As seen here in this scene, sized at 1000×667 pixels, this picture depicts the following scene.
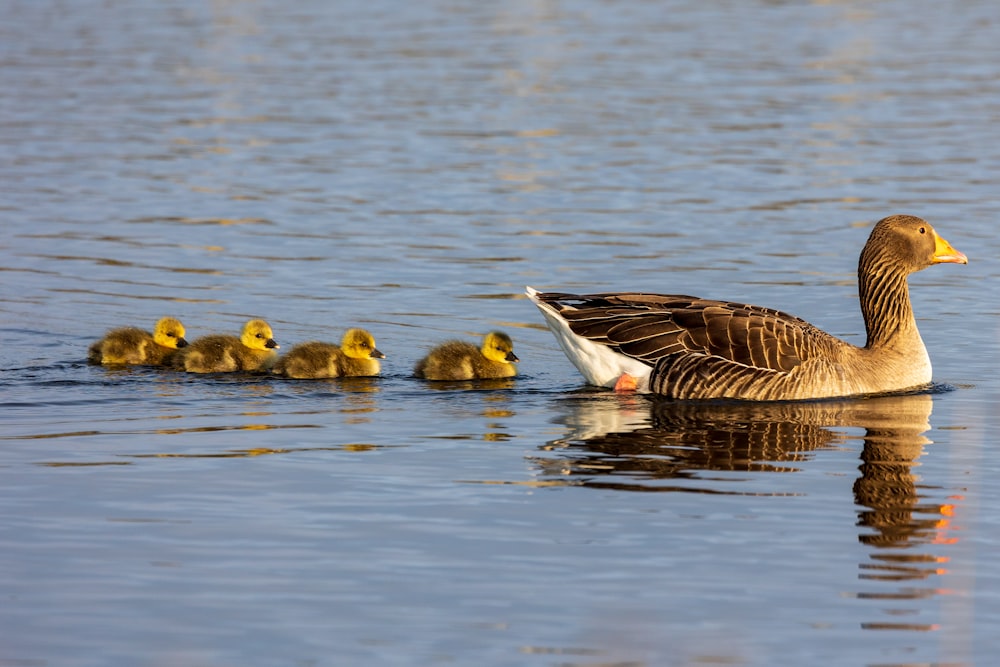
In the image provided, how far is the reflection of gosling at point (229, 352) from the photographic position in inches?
529

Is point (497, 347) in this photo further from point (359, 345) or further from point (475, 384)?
point (359, 345)

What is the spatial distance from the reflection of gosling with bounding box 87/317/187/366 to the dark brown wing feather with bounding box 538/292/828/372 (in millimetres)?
3135

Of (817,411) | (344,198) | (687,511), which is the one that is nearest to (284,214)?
(344,198)

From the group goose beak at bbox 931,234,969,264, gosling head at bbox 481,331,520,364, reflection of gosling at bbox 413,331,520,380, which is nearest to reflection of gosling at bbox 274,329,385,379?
reflection of gosling at bbox 413,331,520,380

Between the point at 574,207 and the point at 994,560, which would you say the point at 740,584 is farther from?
the point at 574,207

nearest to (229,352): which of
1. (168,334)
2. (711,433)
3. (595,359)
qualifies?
(168,334)

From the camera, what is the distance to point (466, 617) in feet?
24.8

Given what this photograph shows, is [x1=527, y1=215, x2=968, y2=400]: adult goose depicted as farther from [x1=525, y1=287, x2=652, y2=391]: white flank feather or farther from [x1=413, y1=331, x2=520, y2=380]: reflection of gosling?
[x1=413, y1=331, x2=520, y2=380]: reflection of gosling

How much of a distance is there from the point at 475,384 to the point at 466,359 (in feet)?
0.73

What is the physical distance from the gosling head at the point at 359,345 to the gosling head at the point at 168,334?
1.46m

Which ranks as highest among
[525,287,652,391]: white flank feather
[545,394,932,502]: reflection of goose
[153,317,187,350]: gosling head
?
[153,317,187,350]: gosling head

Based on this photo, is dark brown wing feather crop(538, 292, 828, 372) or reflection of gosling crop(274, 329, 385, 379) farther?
reflection of gosling crop(274, 329, 385, 379)

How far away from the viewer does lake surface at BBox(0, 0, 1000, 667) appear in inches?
302

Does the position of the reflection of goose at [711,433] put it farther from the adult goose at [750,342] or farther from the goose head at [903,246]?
the goose head at [903,246]
